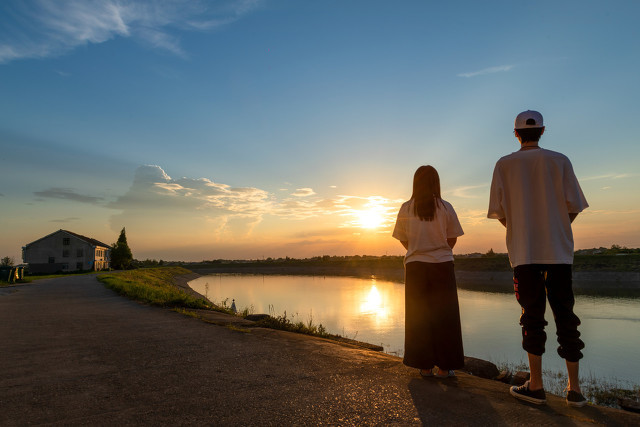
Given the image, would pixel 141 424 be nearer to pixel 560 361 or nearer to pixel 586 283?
pixel 560 361

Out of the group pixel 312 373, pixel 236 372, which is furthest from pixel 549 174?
pixel 236 372

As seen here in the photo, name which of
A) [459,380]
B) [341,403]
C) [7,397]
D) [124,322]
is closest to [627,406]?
[459,380]

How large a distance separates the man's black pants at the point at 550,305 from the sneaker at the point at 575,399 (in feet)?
0.96

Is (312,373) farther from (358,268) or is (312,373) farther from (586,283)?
(358,268)

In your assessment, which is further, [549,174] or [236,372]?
[236,372]

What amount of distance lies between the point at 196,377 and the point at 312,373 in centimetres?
131

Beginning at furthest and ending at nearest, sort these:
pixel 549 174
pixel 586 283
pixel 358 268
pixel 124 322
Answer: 1. pixel 358 268
2. pixel 586 283
3. pixel 124 322
4. pixel 549 174

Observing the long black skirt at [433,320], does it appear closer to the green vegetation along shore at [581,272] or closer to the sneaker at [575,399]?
the sneaker at [575,399]

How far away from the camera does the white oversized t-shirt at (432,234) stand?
173 inches

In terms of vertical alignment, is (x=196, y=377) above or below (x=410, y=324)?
below

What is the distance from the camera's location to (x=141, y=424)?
2.83m

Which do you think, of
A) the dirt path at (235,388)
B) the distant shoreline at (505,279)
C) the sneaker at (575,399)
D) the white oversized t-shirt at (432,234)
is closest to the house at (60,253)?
the distant shoreline at (505,279)

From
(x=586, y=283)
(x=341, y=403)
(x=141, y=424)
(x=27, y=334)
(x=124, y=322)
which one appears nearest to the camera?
(x=141, y=424)

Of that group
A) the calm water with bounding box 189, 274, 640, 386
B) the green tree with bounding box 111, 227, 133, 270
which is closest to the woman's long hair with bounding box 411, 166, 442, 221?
the calm water with bounding box 189, 274, 640, 386
